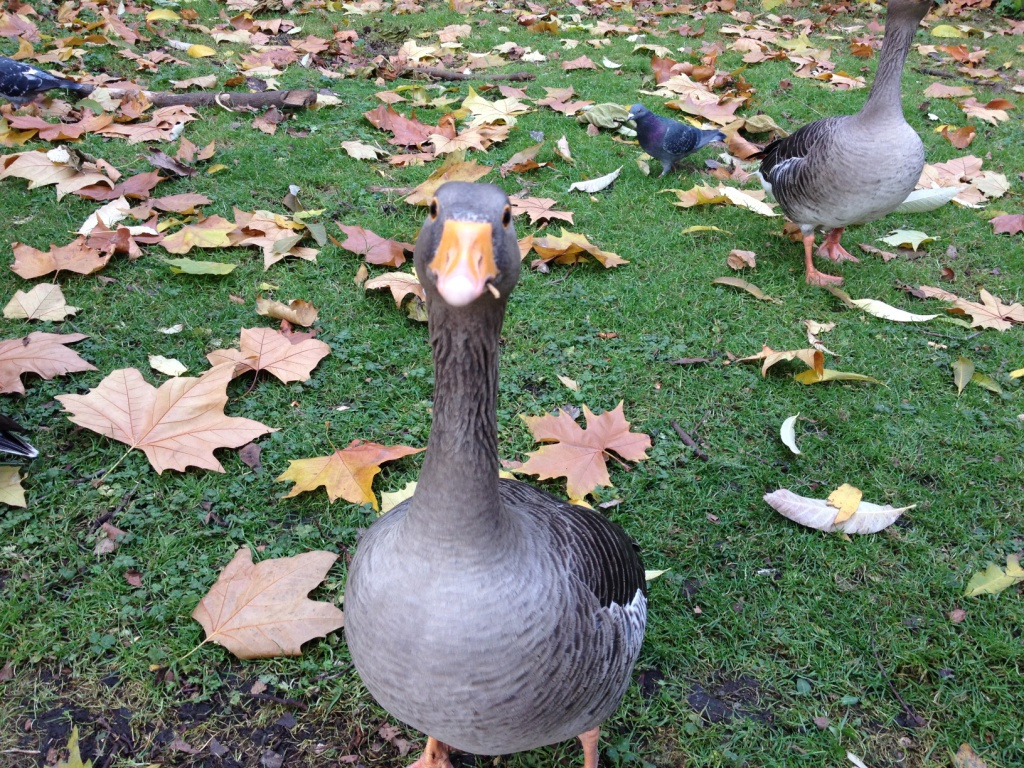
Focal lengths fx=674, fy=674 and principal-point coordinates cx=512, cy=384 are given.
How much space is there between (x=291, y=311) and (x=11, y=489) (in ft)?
4.76

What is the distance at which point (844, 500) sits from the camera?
113 inches

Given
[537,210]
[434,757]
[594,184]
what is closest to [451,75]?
[594,184]

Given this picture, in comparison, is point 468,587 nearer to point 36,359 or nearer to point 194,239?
point 36,359

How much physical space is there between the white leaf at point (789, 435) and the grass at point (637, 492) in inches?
3.1

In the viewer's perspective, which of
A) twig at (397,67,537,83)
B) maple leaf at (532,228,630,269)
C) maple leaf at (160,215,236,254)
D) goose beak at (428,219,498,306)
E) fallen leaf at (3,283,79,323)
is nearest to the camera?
goose beak at (428,219,498,306)

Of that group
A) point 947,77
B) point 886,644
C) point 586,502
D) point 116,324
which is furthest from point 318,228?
point 947,77

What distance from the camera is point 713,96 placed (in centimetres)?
659

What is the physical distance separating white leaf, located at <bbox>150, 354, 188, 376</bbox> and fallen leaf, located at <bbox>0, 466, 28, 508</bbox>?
766 millimetres

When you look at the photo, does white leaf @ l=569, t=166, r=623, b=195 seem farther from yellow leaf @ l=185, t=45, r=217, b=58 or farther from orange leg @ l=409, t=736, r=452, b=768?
yellow leaf @ l=185, t=45, r=217, b=58

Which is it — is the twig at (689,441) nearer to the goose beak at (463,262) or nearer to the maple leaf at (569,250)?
the maple leaf at (569,250)

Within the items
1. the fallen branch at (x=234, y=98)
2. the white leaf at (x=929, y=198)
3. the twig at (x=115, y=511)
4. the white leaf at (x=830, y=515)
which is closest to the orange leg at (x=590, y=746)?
the white leaf at (x=830, y=515)

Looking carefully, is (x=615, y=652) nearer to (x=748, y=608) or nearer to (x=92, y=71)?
(x=748, y=608)

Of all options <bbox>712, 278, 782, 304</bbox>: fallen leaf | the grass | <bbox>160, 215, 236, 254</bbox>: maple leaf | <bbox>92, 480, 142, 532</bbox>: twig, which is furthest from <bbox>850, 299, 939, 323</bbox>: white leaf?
<bbox>92, 480, 142, 532</bbox>: twig

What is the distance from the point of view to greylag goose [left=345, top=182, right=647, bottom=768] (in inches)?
57.2
